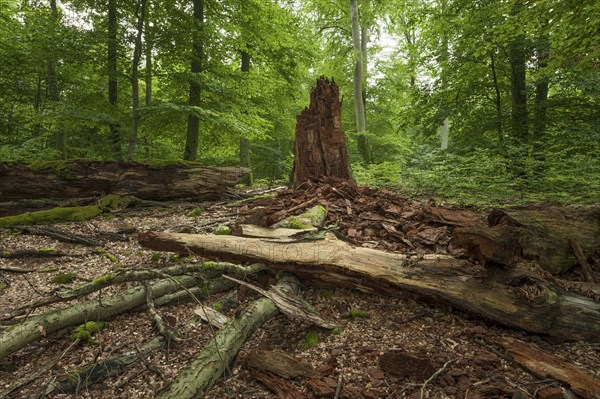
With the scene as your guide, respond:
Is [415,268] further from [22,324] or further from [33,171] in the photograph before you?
[33,171]

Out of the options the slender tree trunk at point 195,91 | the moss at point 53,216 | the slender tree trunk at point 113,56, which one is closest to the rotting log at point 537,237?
the moss at point 53,216

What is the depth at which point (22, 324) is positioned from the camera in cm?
226

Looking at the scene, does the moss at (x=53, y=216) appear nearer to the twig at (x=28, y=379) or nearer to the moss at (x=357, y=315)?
the twig at (x=28, y=379)

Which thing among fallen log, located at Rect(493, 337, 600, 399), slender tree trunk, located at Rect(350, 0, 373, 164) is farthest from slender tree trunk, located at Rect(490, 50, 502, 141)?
fallen log, located at Rect(493, 337, 600, 399)

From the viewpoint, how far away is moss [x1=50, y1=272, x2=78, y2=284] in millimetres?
3479

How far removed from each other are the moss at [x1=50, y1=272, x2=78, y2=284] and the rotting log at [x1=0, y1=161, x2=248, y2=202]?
137 inches

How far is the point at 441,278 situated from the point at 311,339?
117cm

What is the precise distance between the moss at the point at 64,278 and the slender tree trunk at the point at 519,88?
10.4 meters

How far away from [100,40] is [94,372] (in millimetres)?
7960

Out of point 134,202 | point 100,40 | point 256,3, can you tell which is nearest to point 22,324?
point 134,202

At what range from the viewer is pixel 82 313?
2.61 metres

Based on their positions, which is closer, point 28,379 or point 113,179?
point 28,379

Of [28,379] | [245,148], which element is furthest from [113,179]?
[245,148]

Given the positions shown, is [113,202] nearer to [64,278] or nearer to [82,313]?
[64,278]
